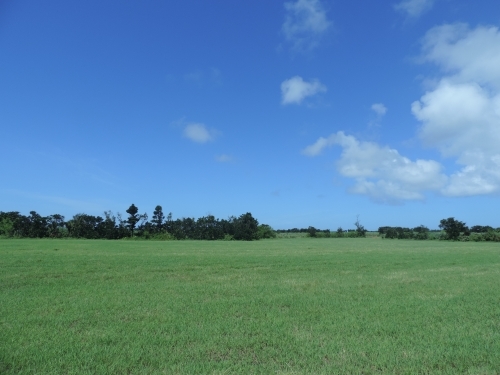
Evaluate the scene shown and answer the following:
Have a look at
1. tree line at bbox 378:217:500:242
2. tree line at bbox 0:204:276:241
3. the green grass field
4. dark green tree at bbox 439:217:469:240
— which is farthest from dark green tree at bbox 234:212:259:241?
the green grass field

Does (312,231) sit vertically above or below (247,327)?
above

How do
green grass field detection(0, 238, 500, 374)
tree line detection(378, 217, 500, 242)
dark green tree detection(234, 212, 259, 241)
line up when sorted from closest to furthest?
green grass field detection(0, 238, 500, 374)
tree line detection(378, 217, 500, 242)
dark green tree detection(234, 212, 259, 241)

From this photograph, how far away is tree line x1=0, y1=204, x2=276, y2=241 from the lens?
3142 inches

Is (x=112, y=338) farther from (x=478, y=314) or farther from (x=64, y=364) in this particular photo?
(x=478, y=314)

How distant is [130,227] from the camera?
285ft

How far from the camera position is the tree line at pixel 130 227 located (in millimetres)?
79812

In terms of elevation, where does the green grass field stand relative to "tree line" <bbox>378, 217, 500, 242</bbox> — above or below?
below

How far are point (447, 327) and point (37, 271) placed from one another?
15.0m

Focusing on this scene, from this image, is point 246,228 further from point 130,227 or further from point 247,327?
point 247,327

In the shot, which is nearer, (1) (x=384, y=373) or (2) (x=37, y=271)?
(1) (x=384, y=373)

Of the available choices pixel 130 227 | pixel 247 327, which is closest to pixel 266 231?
pixel 130 227

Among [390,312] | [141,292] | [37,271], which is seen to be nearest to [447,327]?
[390,312]

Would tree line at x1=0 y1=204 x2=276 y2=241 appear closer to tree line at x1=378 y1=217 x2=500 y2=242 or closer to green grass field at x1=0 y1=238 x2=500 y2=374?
tree line at x1=378 y1=217 x2=500 y2=242

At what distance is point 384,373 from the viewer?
4828 mm
